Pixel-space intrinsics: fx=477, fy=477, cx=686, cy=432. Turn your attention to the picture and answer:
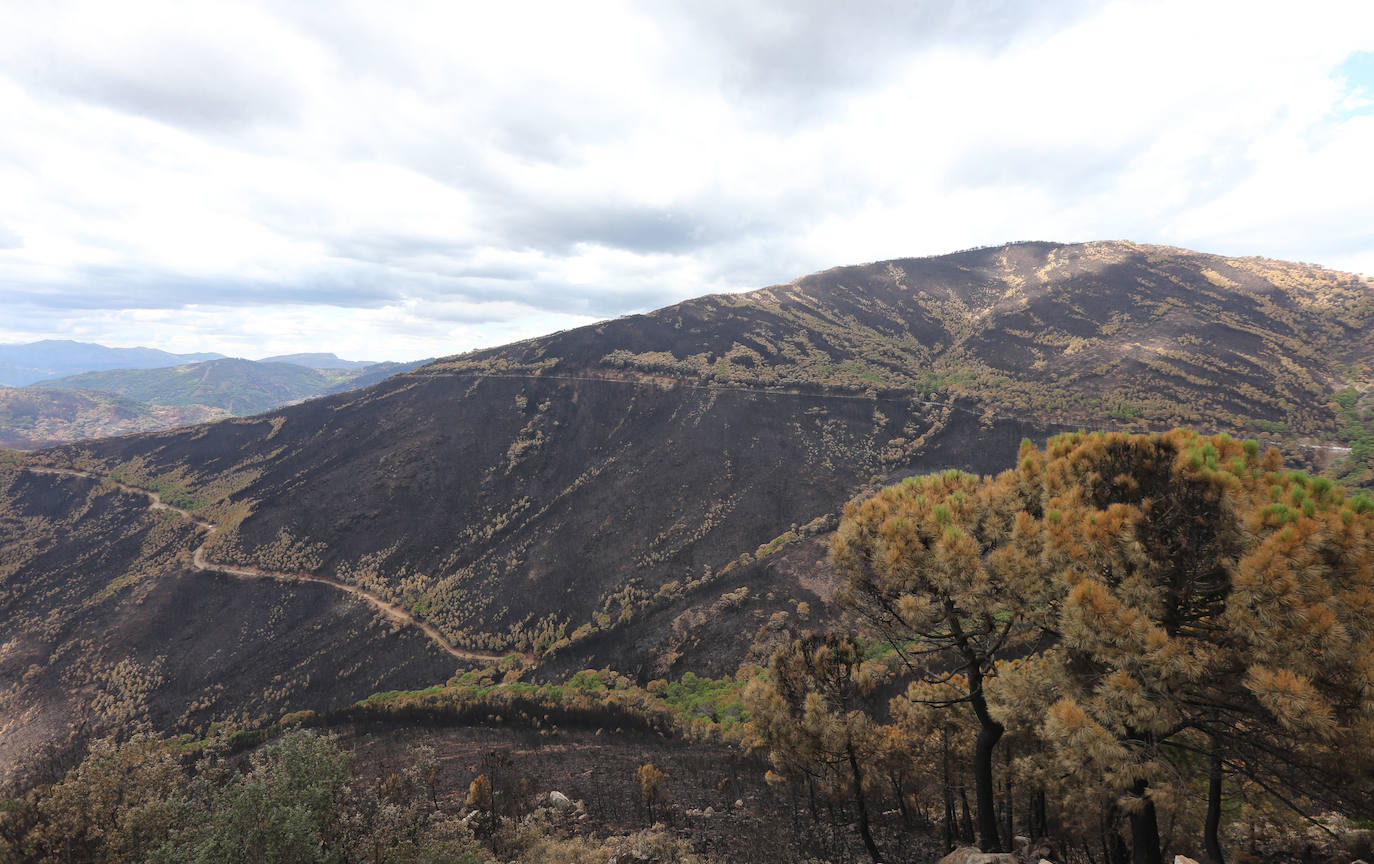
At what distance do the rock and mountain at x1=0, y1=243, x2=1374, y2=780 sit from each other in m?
26.1

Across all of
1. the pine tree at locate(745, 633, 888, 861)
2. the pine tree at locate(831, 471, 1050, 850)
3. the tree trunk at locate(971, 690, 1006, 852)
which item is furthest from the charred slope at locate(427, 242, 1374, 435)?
the tree trunk at locate(971, 690, 1006, 852)

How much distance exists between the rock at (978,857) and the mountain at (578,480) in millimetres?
26113

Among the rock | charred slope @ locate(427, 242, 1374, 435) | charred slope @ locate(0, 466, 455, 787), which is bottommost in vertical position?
charred slope @ locate(0, 466, 455, 787)

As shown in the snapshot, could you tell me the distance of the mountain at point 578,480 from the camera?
42094mm

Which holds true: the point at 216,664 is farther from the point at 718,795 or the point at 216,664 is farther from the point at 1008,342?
the point at 1008,342

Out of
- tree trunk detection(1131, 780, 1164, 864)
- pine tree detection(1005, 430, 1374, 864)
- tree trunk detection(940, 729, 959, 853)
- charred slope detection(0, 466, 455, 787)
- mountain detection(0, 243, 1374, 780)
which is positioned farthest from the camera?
mountain detection(0, 243, 1374, 780)

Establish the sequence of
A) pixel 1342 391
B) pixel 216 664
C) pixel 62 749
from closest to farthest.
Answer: pixel 62 749 → pixel 216 664 → pixel 1342 391

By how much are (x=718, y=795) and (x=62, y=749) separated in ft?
169

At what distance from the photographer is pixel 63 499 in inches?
2899

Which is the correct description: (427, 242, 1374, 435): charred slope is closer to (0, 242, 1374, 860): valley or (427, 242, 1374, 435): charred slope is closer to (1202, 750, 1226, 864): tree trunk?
(0, 242, 1374, 860): valley

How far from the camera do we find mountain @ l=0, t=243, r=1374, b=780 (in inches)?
1657

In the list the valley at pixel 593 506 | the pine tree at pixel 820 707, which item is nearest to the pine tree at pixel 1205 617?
the valley at pixel 593 506

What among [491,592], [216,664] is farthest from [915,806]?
[216,664]

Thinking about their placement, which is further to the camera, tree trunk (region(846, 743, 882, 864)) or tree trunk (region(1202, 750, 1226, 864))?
tree trunk (region(846, 743, 882, 864))
